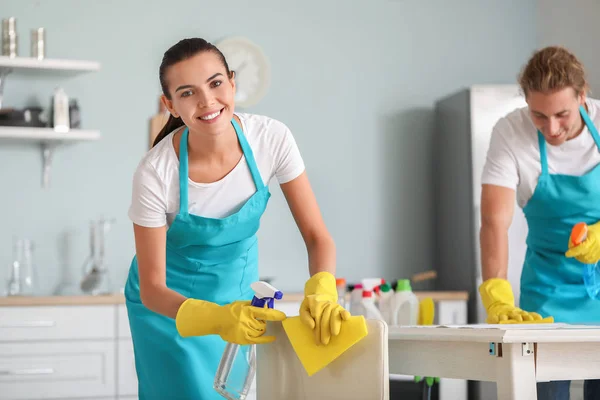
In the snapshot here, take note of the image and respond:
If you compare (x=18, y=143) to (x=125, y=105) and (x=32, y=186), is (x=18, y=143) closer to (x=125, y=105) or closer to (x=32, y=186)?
(x=32, y=186)

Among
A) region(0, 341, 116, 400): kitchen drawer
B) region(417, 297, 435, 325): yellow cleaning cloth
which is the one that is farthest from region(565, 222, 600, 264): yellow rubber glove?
region(0, 341, 116, 400): kitchen drawer

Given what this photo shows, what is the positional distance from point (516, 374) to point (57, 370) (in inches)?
92.0

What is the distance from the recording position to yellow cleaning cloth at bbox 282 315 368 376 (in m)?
1.27

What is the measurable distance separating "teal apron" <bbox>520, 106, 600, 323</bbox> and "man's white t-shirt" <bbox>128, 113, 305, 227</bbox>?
693mm

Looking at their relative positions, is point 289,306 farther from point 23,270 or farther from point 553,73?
point 553,73

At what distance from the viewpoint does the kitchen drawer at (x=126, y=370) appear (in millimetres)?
3227

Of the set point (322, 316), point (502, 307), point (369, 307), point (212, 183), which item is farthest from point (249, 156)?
point (369, 307)

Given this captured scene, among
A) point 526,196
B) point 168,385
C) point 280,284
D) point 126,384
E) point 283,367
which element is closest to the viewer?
point 283,367

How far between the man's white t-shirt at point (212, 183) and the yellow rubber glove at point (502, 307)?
56 cm

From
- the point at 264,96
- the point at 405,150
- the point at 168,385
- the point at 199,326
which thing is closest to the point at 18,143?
the point at 264,96

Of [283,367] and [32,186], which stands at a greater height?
[32,186]

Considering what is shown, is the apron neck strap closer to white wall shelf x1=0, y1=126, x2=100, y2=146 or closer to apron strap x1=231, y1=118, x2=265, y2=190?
apron strap x1=231, y1=118, x2=265, y2=190

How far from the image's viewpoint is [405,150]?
13.5ft

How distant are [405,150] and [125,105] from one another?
4.66 feet
